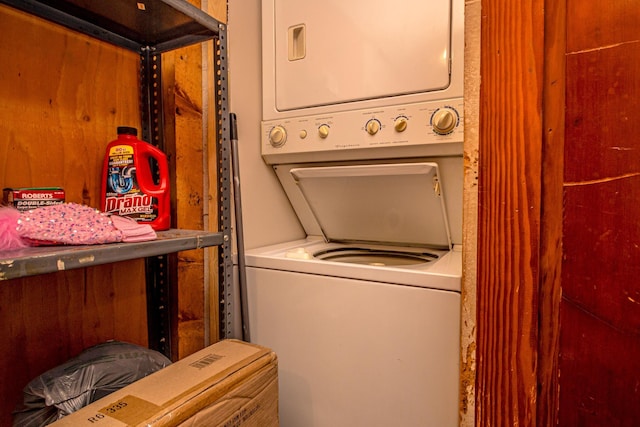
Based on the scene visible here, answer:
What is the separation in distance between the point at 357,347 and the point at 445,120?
0.91 metres

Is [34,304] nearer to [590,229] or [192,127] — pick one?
[192,127]

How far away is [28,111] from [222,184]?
0.62m

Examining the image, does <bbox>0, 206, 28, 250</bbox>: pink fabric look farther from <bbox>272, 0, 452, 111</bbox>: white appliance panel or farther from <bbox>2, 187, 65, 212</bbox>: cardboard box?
<bbox>272, 0, 452, 111</bbox>: white appliance panel

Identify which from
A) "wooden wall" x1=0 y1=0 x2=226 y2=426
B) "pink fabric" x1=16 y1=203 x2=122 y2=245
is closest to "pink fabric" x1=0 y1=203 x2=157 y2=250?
"pink fabric" x1=16 y1=203 x2=122 y2=245

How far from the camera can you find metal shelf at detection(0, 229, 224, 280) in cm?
72

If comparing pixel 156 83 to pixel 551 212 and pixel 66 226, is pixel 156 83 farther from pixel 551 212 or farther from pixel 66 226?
pixel 551 212

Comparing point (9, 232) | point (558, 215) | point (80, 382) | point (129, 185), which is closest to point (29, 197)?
point (9, 232)

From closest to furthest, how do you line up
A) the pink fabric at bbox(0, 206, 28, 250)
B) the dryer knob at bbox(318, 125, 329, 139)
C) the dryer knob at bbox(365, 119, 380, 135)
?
the pink fabric at bbox(0, 206, 28, 250) → the dryer knob at bbox(365, 119, 380, 135) → the dryer knob at bbox(318, 125, 329, 139)

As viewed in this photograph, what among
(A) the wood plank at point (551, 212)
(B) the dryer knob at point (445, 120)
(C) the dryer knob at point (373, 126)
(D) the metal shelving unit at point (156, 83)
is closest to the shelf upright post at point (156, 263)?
(D) the metal shelving unit at point (156, 83)

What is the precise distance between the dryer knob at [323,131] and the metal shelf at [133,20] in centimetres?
59

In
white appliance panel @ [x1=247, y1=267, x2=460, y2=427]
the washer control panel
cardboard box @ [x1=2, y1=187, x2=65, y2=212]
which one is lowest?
white appliance panel @ [x1=247, y1=267, x2=460, y2=427]

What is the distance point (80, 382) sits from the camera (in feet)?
3.04

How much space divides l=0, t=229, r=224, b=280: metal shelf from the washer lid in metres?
0.83

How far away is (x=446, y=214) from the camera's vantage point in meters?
1.62
